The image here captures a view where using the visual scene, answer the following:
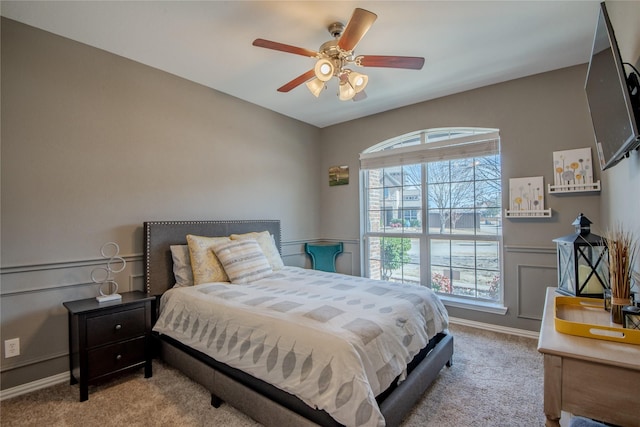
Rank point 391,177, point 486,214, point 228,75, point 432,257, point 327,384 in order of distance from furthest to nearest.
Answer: point 391,177 < point 432,257 < point 486,214 < point 228,75 < point 327,384

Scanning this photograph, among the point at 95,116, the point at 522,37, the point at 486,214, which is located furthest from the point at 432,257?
the point at 95,116

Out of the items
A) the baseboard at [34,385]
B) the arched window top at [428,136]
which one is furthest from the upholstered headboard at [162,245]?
the arched window top at [428,136]

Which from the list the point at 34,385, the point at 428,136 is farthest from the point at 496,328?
the point at 34,385

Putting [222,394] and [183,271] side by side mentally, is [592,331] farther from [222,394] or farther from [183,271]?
[183,271]

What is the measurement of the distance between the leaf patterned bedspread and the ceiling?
6.84ft

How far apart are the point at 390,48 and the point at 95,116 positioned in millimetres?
2643

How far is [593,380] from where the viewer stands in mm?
969

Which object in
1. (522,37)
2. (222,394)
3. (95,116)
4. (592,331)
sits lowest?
(222,394)

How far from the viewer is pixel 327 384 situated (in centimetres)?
138

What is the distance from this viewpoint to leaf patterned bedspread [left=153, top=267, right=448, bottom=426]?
1366mm

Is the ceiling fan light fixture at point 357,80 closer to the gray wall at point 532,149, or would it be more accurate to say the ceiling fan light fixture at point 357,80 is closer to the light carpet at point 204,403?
the gray wall at point 532,149

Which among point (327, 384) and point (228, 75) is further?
point (228, 75)

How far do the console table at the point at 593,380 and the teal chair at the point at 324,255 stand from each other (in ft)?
10.6

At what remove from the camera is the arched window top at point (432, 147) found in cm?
323
